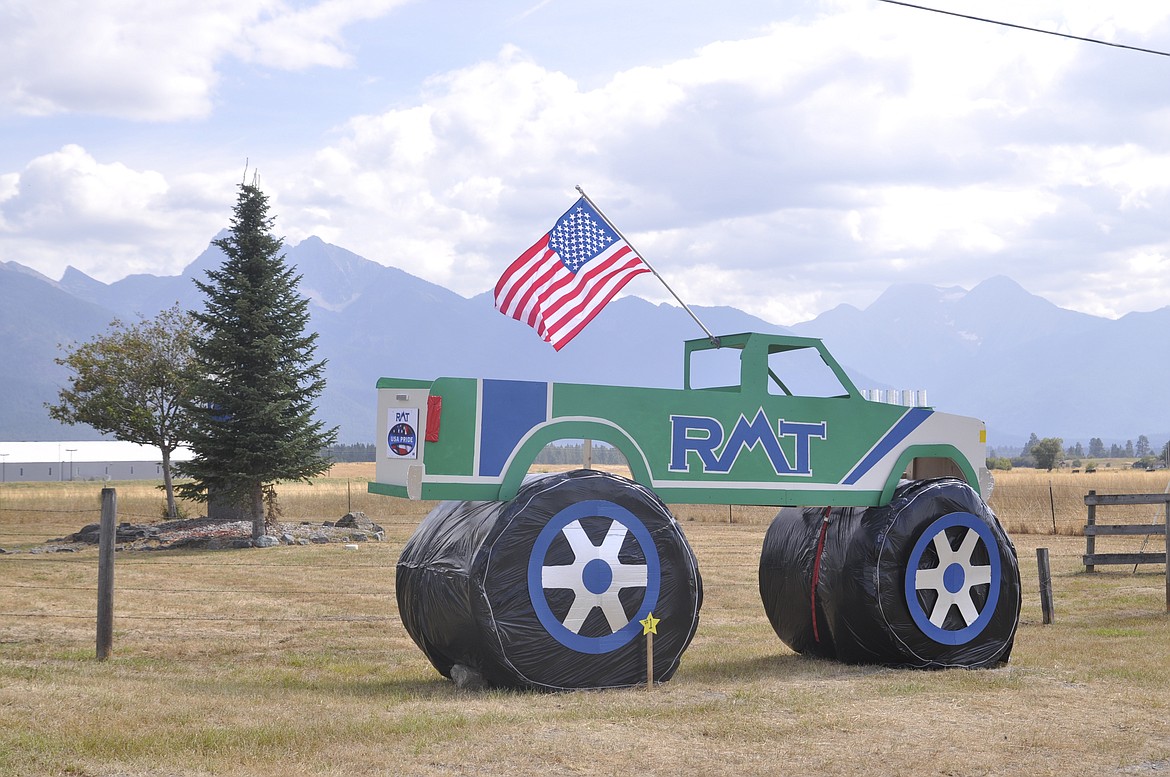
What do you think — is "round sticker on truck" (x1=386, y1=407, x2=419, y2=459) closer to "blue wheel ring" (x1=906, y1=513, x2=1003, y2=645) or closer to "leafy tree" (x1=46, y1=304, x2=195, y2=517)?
"blue wheel ring" (x1=906, y1=513, x2=1003, y2=645)

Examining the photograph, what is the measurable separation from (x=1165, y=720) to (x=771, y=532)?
4.25m

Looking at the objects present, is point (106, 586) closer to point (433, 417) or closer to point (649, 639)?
point (433, 417)

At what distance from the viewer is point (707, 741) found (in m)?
7.46

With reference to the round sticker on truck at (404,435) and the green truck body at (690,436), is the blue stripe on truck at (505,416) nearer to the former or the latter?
the green truck body at (690,436)

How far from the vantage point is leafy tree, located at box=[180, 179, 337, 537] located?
2833 centimetres

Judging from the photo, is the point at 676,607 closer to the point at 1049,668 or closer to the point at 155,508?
the point at 1049,668

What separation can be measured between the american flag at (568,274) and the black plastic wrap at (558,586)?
1.78 m

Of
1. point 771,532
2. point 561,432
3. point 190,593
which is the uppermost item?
point 561,432

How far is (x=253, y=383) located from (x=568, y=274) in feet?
64.0

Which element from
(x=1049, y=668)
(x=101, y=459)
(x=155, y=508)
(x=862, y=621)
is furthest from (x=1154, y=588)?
(x=101, y=459)

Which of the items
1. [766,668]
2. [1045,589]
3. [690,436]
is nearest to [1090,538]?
[1045,589]

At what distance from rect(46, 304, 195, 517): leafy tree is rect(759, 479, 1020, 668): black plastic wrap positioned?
25.7 metres

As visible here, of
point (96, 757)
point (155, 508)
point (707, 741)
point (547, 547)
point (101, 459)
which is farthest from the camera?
point (101, 459)

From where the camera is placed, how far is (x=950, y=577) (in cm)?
1065
